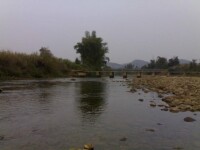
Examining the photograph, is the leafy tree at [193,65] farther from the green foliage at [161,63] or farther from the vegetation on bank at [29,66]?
the vegetation on bank at [29,66]

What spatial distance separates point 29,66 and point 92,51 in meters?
36.1

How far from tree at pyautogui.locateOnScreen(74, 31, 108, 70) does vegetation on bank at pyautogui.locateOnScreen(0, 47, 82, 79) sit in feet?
78.5

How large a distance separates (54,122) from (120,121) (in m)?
2.35

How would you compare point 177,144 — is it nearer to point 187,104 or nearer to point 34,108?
point 187,104

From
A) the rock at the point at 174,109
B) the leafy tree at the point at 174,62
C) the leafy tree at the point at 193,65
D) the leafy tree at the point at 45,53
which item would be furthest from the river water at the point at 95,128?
the leafy tree at the point at 174,62

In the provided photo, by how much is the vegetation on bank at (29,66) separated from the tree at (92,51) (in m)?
23.9

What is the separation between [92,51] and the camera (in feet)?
272

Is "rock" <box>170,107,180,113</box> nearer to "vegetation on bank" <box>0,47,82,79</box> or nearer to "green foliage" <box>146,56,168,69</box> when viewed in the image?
"vegetation on bank" <box>0,47,82,79</box>

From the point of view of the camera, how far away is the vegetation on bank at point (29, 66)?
43656mm

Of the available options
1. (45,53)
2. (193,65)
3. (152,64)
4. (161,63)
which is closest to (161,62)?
(161,63)

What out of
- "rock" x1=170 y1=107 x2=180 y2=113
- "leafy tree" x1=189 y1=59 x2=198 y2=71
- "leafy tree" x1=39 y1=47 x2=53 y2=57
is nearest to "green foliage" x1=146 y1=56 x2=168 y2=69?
"leafy tree" x1=189 y1=59 x2=198 y2=71

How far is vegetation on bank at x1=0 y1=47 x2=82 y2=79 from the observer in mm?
43656

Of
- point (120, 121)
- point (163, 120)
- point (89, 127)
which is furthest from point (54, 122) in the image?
point (163, 120)

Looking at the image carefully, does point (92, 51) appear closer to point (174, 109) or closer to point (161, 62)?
point (161, 62)
